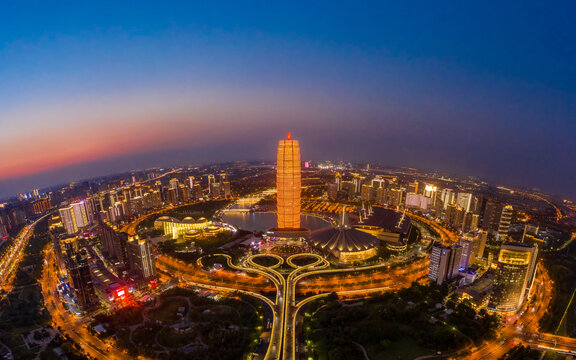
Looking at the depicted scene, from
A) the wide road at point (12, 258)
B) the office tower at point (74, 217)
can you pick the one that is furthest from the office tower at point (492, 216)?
the office tower at point (74, 217)

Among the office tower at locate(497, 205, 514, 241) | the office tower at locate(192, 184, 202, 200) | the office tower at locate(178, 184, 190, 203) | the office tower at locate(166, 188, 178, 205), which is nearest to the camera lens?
the office tower at locate(497, 205, 514, 241)

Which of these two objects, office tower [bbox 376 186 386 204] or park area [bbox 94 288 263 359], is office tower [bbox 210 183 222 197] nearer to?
office tower [bbox 376 186 386 204]

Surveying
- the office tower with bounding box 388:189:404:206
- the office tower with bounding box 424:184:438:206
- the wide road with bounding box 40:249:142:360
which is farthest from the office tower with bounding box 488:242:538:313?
the office tower with bounding box 388:189:404:206

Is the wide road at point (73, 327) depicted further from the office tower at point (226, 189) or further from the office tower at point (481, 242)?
the office tower at point (226, 189)

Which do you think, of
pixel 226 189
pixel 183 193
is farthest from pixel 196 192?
pixel 226 189

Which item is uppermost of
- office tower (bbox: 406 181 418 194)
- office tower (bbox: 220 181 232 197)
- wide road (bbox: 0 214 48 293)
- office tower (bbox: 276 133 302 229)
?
office tower (bbox: 276 133 302 229)

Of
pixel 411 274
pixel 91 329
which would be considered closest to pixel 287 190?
pixel 411 274

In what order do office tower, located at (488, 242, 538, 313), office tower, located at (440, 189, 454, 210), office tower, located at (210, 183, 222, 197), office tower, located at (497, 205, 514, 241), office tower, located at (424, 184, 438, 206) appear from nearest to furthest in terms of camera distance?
office tower, located at (488, 242, 538, 313)
office tower, located at (497, 205, 514, 241)
office tower, located at (440, 189, 454, 210)
office tower, located at (424, 184, 438, 206)
office tower, located at (210, 183, 222, 197)

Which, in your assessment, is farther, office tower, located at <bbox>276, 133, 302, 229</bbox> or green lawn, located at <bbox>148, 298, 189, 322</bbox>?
office tower, located at <bbox>276, 133, 302, 229</bbox>
